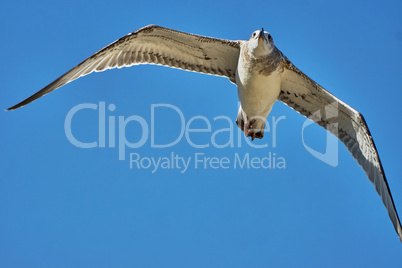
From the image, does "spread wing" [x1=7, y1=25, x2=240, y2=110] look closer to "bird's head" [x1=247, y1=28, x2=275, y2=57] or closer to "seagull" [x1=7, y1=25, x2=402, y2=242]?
"seagull" [x1=7, y1=25, x2=402, y2=242]

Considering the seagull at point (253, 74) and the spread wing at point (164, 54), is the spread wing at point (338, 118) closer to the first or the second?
the seagull at point (253, 74)

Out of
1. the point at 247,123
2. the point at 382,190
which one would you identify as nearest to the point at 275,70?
the point at 247,123

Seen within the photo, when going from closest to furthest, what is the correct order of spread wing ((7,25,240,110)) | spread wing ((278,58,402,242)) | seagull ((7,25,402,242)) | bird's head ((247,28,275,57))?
bird's head ((247,28,275,57)) → seagull ((7,25,402,242)) → spread wing ((278,58,402,242)) → spread wing ((7,25,240,110))

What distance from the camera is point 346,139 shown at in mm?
10188

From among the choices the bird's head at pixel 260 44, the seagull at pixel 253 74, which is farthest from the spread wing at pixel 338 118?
the bird's head at pixel 260 44

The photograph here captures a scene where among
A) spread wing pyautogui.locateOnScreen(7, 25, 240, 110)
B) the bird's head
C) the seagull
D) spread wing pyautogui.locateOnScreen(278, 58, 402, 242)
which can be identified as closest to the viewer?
the bird's head

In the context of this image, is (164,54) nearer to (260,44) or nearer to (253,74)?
(253,74)

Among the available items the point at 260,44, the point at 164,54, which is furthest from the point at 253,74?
the point at 164,54

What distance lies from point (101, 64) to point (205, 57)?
5.98ft

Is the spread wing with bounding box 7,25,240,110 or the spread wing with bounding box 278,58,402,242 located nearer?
the spread wing with bounding box 278,58,402,242

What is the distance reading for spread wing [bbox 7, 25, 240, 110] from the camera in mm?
9562

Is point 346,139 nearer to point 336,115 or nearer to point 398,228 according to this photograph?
point 336,115

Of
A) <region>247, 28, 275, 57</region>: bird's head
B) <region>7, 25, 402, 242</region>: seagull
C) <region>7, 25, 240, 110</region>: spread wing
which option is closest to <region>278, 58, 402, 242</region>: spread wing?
<region>7, 25, 402, 242</region>: seagull

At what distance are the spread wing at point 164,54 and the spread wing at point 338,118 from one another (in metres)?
Result: 1.03
